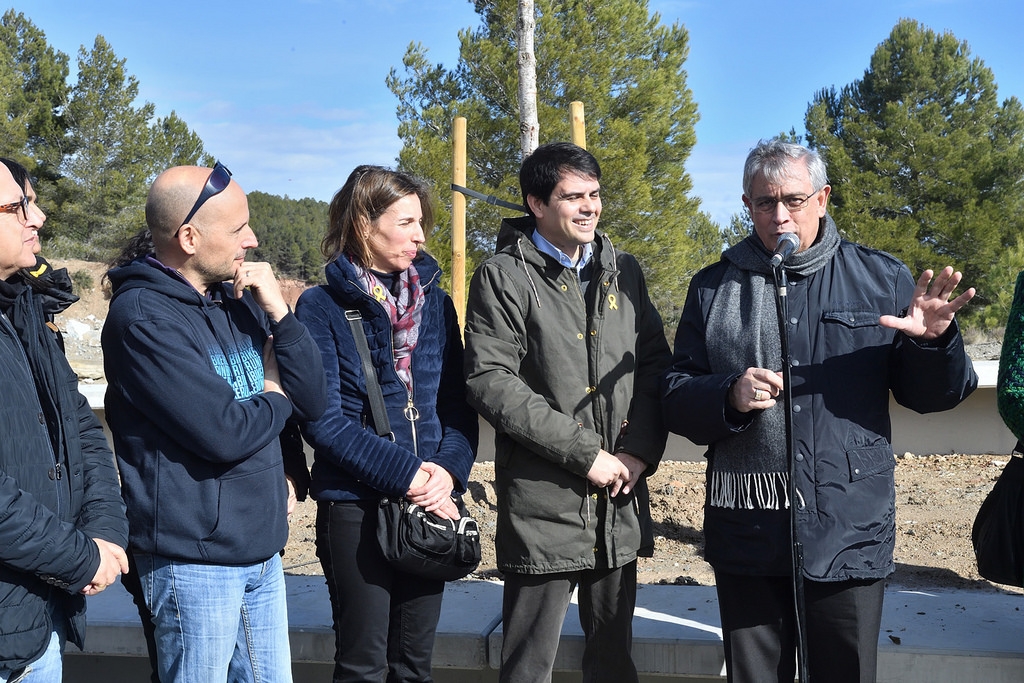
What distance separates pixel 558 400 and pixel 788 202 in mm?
880

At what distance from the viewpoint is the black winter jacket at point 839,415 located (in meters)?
2.51

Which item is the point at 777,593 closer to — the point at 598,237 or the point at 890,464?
the point at 890,464

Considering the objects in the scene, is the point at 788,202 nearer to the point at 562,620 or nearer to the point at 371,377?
the point at 371,377

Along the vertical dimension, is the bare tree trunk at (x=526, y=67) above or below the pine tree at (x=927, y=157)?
below

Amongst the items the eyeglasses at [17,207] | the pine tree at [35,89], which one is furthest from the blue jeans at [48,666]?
the pine tree at [35,89]

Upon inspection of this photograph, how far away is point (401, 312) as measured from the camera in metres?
2.96

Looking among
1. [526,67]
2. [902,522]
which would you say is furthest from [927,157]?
[902,522]

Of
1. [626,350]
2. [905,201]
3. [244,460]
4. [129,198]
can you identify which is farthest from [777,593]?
[129,198]

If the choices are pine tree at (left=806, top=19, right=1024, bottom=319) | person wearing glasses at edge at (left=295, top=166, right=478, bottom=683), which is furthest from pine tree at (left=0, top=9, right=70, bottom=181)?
person wearing glasses at edge at (left=295, top=166, right=478, bottom=683)

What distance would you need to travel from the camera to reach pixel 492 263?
9.71 feet

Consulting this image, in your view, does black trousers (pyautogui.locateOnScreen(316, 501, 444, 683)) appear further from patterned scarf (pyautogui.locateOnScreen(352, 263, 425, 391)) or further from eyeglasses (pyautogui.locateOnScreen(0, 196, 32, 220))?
eyeglasses (pyautogui.locateOnScreen(0, 196, 32, 220))

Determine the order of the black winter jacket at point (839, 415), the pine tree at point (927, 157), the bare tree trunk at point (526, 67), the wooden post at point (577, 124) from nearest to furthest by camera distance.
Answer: the black winter jacket at point (839, 415) → the wooden post at point (577, 124) → the bare tree trunk at point (526, 67) → the pine tree at point (927, 157)

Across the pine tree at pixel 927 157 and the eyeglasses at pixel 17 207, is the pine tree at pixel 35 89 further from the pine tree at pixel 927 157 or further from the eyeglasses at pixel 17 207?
the eyeglasses at pixel 17 207

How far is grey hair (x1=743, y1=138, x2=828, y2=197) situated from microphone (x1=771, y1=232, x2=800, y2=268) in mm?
202
